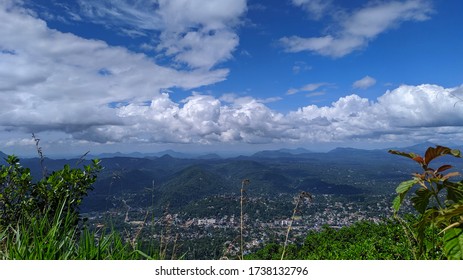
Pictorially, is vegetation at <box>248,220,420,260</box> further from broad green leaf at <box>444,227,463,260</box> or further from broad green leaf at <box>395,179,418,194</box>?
broad green leaf at <box>395,179,418,194</box>

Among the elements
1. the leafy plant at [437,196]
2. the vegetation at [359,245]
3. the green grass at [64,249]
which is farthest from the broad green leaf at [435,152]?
the green grass at [64,249]

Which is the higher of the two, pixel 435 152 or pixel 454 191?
pixel 435 152

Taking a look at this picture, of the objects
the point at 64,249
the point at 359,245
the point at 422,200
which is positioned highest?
the point at 422,200

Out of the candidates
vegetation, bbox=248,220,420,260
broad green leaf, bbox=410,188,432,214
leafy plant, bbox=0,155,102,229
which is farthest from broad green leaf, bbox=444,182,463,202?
leafy plant, bbox=0,155,102,229

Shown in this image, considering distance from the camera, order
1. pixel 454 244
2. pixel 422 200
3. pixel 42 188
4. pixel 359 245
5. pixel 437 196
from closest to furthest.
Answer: pixel 454 244 < pixel 437 196 < pixel 422 200 < pixel 42 188 < pixel 359 245

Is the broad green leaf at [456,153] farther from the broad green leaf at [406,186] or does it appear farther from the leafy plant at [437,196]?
the broad green leaf at [406,186]

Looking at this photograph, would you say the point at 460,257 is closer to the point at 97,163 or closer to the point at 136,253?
the point at 136,253

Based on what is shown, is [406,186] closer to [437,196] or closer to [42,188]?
[437,196]

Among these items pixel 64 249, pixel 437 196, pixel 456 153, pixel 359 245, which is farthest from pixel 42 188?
pixel 359 245
